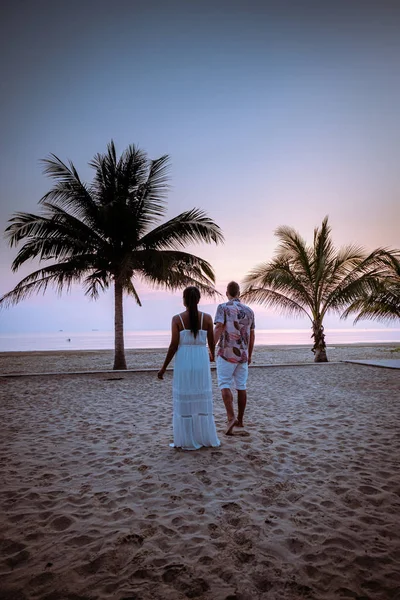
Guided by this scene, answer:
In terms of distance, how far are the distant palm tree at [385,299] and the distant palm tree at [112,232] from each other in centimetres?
585

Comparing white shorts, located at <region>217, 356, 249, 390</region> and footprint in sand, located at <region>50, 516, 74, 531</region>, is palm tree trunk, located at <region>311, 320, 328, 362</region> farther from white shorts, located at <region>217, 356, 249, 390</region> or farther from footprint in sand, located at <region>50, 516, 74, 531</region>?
footprint in sand, located at <region>50, 516, 74, 531</region>

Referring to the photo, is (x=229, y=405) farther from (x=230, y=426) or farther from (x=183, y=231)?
(x=183, y=231)

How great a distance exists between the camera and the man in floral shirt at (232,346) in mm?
4188

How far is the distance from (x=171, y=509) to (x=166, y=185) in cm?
1019

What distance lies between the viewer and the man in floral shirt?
4188mm

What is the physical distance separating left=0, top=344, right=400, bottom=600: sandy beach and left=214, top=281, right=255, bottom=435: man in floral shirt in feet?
2.06

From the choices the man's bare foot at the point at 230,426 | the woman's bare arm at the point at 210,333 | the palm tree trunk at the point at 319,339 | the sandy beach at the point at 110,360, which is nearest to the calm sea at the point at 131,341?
the sandy beach at the point at 110,360

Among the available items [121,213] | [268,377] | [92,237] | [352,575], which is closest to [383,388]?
[268,377]

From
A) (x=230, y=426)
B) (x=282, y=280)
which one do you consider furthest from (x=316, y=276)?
(x=230, y=426)

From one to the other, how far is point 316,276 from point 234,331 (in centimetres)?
890

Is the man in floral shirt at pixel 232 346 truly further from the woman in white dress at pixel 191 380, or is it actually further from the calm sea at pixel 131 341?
the calm sea at pixel 131 341

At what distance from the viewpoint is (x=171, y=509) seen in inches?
99.8

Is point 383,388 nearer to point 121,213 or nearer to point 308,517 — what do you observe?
point 308,517

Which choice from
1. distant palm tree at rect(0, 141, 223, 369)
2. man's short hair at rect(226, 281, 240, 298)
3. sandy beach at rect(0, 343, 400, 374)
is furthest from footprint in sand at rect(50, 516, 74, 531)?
sandy beach at rect(0, 343, 400, 374)
